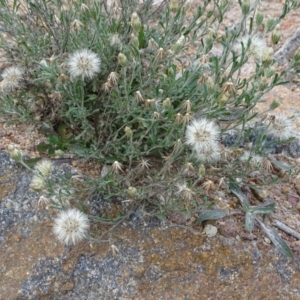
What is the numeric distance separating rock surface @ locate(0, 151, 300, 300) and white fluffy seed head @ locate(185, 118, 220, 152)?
1.76 ft

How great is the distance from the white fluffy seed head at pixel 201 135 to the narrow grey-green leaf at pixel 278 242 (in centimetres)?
66

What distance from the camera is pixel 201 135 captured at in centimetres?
226

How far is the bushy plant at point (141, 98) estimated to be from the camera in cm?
241

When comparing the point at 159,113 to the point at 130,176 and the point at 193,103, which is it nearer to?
the point at 193,103

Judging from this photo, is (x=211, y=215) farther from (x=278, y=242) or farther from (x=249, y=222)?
(x=278, y=242)

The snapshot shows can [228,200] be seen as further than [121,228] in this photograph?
Yes

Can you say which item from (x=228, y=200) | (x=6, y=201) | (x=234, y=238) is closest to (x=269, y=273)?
(x=234, y=238)

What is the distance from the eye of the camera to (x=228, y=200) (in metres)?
2.79

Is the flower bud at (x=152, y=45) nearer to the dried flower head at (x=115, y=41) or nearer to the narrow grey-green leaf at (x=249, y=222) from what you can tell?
the dried flower head at (x=115, y=41)

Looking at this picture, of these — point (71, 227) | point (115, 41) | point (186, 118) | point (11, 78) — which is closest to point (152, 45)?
point (115, 41)

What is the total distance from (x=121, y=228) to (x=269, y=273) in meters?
0.76

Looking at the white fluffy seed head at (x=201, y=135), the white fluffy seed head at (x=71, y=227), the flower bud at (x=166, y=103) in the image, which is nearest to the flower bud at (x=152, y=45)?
the flower bud at (x=166, y=103)

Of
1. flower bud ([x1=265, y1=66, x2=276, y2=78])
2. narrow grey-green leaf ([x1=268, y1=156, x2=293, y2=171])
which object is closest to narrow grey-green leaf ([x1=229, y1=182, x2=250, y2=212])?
narrow grey-green leaf ([x1=268, y1=156, x2=293, y2=171])

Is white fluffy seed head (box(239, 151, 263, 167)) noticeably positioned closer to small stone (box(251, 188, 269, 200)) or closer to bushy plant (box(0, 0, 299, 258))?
bushy plant (box(0, 0, 299, 258))
